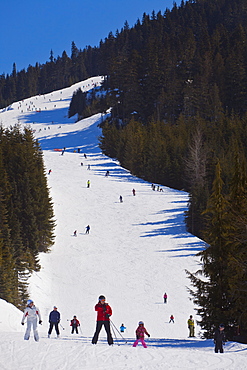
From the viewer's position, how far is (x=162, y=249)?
126 ft

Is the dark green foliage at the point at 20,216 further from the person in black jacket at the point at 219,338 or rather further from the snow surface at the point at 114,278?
the person in black jacket at the point at 219,338

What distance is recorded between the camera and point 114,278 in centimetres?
3253

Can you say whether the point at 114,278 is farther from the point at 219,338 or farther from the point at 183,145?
the point at 183,145

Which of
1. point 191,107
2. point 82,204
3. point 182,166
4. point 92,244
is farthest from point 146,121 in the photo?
point 92,244

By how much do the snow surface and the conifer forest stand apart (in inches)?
80.4

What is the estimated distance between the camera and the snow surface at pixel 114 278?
10.2 m

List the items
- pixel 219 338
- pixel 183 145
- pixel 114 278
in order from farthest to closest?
pixel 183 145
pixel 114 278
pixel 219 338

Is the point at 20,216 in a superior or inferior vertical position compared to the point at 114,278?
superior

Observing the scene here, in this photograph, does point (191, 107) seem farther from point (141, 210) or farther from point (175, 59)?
point (141, 210)

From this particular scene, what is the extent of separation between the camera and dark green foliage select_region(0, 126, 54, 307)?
2522cm

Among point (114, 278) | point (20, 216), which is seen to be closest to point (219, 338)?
point (114, 278)

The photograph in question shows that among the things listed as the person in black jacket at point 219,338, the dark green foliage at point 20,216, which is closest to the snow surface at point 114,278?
the person in black jacket at point 219,338

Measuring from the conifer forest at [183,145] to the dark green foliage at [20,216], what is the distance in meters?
0.09

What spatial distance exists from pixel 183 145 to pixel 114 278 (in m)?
36.0
